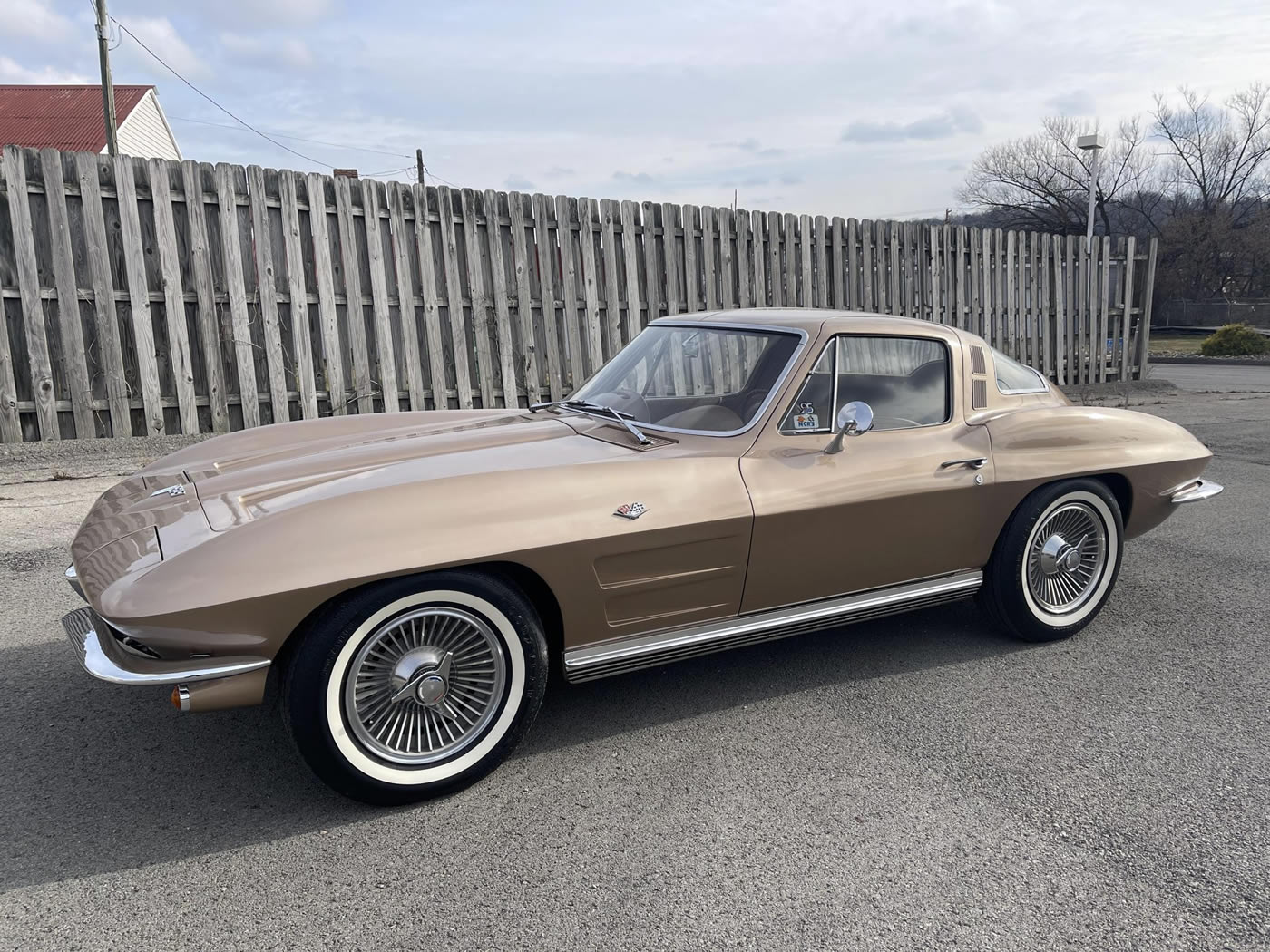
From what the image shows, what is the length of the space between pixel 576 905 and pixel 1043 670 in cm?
231

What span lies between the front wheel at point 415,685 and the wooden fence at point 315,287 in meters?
5.69

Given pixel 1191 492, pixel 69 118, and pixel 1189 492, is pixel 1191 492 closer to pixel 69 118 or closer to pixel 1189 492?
pixel 1189 492

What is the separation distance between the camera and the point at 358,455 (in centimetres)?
325

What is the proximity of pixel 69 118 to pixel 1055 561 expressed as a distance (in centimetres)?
2824

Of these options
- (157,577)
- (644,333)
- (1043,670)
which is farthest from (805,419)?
(157,577)

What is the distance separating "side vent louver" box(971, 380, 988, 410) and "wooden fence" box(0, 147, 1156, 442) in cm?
547

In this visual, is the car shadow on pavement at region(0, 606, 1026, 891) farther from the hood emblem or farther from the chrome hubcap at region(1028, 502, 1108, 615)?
the hood emblem

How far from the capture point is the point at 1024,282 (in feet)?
41.5

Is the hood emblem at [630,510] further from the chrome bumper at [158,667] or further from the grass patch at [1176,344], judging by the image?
the grass patch at [1176,344]

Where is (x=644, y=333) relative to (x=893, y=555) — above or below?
above

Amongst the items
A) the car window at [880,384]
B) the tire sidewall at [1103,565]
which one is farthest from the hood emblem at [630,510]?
the tire sidewall at [1103,565]

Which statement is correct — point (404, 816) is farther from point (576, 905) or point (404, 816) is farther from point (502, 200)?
point (502, 200)

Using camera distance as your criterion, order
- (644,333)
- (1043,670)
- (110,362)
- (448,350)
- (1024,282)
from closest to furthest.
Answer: (1043,670), (644,333), (110,362), (448,350), (1024,282)

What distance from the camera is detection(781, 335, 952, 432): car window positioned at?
3.41 metres
